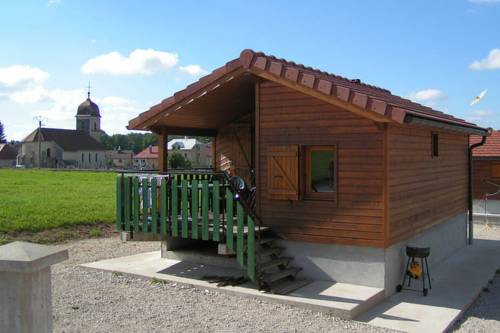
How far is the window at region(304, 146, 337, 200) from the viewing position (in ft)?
28.2

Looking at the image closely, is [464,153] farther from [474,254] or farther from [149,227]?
[149,227]

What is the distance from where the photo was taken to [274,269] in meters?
→ 8.62

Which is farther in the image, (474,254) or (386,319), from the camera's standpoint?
(474,254)

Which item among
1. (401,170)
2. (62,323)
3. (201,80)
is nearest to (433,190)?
(401,170)

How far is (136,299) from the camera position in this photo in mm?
7934

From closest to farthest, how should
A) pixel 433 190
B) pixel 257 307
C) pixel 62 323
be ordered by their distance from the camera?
pixel 62 323, pixel 257 307, pixel 433 190

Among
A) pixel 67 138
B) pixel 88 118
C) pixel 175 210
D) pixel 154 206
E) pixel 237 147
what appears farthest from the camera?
pixel 88 118

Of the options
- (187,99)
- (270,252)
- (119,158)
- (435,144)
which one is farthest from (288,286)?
(119,158)

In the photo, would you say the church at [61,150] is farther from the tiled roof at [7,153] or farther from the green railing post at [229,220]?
the green railing post at [229,220]

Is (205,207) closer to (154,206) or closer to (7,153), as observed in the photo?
(154,206)

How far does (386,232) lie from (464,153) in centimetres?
716

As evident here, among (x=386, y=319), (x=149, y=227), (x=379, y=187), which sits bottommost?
(x=386, y=319)

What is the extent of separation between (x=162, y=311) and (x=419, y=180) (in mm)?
5383

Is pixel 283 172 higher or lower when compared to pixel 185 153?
lower
